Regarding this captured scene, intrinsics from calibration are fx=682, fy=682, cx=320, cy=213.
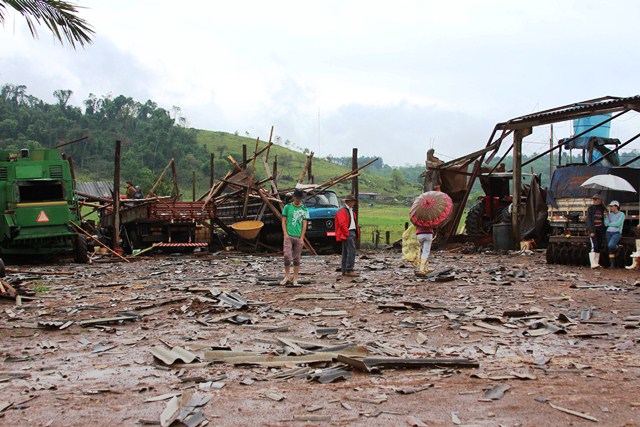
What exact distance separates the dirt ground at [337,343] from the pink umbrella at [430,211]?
3.94 ft

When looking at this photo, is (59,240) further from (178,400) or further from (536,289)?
(178,400)

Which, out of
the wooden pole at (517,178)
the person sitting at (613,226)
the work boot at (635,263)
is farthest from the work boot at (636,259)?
the wooden pole at (517,178)

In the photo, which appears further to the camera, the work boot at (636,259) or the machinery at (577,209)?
the machinery at (577,209)

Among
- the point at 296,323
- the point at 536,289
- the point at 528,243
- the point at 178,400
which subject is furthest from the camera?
the point at 528,243

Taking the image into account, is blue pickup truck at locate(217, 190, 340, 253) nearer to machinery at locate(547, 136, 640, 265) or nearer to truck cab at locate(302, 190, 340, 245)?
truck cab at locate(302, 190, 340, 245)

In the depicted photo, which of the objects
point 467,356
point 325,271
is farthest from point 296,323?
point 325,271

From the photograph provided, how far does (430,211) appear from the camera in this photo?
14391 millimetres

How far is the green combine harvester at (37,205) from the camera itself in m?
19.1

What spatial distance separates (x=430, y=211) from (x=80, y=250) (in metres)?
11.5

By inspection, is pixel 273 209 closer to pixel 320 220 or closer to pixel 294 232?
pixel 320 220

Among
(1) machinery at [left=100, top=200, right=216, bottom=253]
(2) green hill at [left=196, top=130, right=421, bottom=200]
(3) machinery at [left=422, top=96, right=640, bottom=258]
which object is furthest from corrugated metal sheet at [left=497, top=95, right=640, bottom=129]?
(2) green hill at [left=196, top=130, right=421, bottom=200]

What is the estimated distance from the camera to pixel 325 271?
16547 mm

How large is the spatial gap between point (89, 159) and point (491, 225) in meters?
61.3

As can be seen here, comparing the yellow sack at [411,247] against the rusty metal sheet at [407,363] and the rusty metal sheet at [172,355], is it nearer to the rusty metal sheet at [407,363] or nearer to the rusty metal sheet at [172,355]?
the rusty metal sheet at [172,355]
